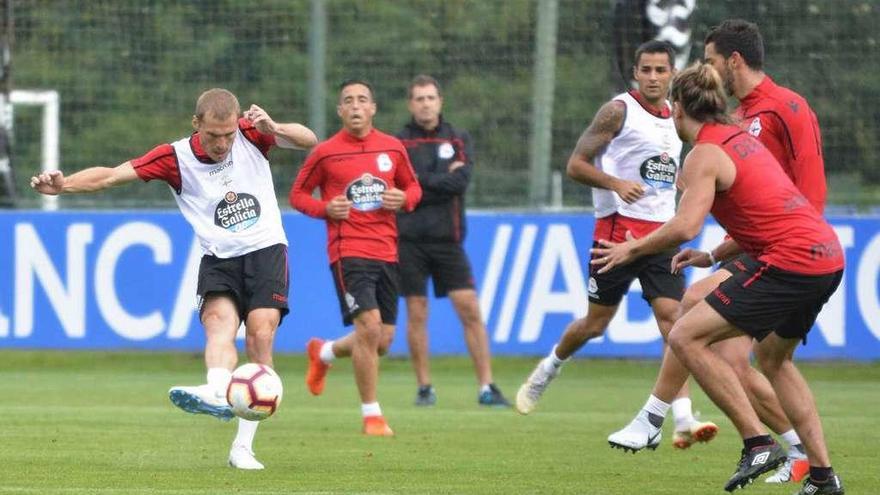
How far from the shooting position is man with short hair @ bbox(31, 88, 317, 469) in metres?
9.66

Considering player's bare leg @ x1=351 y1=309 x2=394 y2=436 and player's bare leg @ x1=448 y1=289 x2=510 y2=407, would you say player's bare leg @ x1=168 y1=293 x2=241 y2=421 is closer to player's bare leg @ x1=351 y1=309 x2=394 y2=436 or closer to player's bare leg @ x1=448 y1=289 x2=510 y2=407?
player's bare leg @ x1=351 y1=309 x2=394 y2=436

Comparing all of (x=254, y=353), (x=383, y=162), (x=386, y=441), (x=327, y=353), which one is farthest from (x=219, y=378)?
(x=327, y=353)

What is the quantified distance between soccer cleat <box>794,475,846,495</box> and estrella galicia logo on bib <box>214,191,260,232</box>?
11.1 ft

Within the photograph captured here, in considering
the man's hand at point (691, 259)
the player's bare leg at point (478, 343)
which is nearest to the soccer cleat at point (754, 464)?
the man's hand at point (691, 259)

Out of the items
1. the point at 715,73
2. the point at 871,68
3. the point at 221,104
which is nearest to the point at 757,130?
the point at 715,73

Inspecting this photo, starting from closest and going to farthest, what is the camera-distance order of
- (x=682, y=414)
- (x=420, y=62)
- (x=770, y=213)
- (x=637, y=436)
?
(x=770, y=213), (x=637, y=436), (x=682, y=414), (x=420, y=62)

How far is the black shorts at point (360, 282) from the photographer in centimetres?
1198

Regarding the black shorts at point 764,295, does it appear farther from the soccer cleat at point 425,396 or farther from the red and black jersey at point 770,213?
the soccer cleat at point 425,396

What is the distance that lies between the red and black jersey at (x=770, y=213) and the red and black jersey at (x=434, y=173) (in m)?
6.16

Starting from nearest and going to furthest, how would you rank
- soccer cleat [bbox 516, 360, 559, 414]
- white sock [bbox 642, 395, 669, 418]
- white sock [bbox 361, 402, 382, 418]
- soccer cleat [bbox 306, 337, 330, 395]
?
white sock [bbox 642, 395, 669, 418], white sock [bbox 361, 402, 382, 418], soccer cleat [bbox 516, 360, 559, 414], soccer cleat [bbox 306, 337, 330, 395]

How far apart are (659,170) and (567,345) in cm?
129

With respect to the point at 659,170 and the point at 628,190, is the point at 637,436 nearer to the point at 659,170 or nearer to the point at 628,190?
the point at 628,190

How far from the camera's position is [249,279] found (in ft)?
32.1

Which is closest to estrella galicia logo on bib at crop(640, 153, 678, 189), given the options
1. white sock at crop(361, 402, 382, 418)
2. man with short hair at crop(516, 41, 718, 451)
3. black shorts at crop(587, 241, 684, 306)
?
man with short hair at crop(516, 41, 718, 451)
